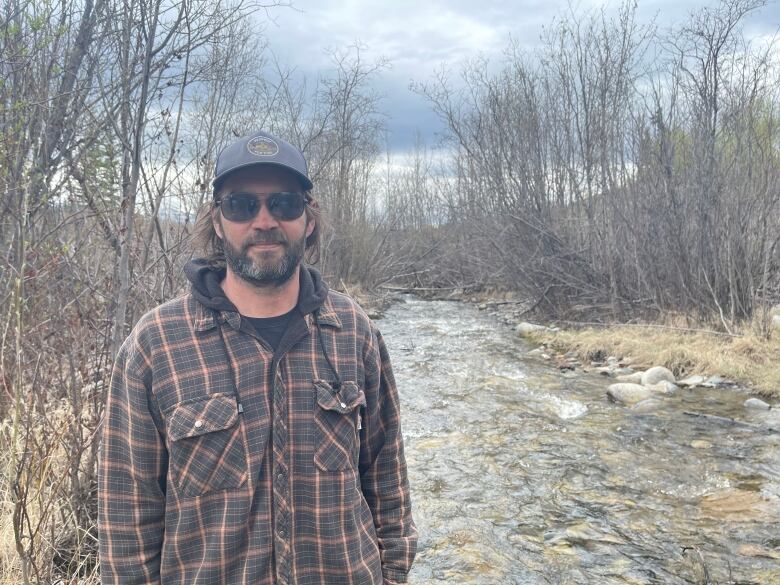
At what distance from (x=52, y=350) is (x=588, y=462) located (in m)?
4.61

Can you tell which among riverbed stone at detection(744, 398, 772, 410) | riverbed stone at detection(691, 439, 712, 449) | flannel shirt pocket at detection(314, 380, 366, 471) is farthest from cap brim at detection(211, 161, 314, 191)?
riverbed stone at detection(744, 398, 772, 410)

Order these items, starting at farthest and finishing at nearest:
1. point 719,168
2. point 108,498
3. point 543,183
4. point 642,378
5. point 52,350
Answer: point 543,183
point 719,168
point 642,378
point 52,350
point 108,498

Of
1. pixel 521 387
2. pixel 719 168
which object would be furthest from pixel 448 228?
pixel 521 387

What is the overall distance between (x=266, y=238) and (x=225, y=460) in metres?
0.64

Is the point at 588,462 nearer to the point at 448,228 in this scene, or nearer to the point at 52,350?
the point at 52,350

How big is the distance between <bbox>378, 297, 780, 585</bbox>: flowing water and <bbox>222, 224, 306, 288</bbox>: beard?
2.78 m

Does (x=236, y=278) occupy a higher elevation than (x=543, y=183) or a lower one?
lower

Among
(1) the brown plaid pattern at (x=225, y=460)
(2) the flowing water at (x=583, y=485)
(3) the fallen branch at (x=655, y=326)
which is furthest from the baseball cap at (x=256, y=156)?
(3) the fallen branch at (x=655, y=326)

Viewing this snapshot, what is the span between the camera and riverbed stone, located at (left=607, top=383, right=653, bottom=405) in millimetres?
7512

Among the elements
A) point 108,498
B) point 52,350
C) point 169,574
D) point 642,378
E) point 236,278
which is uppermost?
point 236,278

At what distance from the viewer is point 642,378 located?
27.1 ft

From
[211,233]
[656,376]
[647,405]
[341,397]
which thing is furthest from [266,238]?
[656,376]

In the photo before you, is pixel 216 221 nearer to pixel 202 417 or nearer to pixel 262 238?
pixel 262 238

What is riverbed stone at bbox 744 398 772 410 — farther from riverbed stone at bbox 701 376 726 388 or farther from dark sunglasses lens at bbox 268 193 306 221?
dark sunglasses lens at bbox 268 193 306 221
